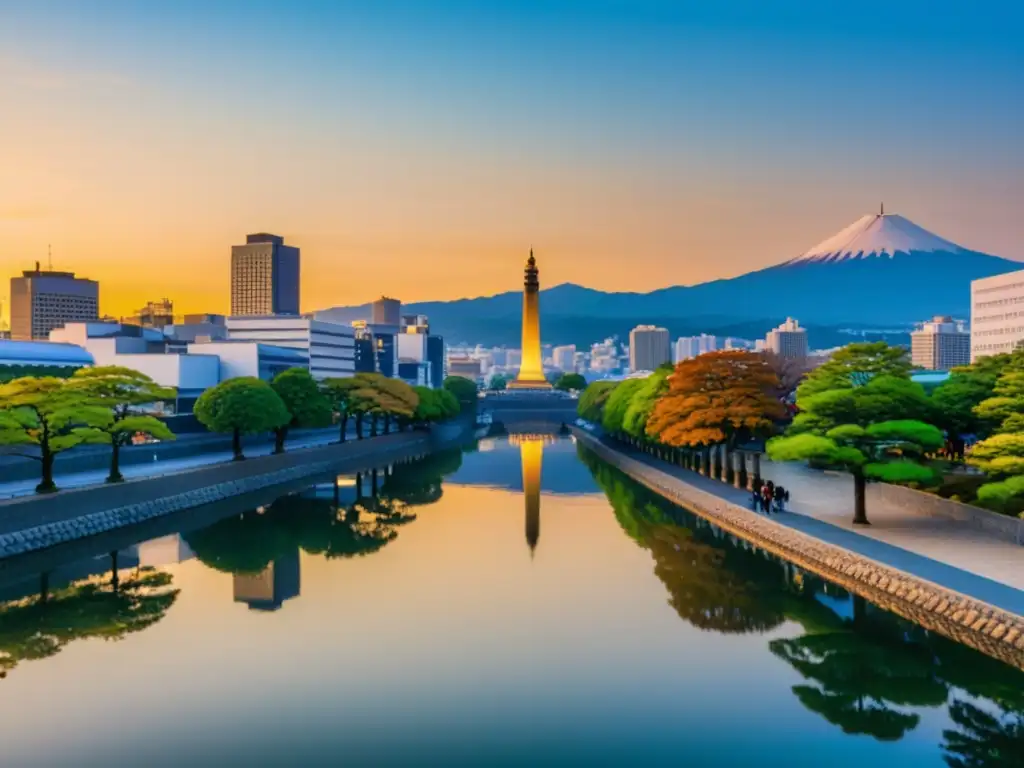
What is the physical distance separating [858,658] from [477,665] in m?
8.60

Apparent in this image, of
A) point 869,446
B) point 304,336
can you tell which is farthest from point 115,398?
point 304,336

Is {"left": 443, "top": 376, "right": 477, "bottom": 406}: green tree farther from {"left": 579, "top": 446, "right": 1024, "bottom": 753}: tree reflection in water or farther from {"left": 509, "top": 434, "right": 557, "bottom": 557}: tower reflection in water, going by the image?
{"left": 579, "top": 446, "right": 1024, "bottom": 753}: tree reflection in water

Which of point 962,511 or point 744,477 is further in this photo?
point 744,477

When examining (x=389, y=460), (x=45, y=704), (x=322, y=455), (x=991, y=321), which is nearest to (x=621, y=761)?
(x=45, y=704)

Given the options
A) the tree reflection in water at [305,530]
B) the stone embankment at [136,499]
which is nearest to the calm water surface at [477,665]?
the tree reflection in water at [305,530]

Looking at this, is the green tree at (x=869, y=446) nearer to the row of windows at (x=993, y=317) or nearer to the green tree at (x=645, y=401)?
the green tree at (x=645, y=401)

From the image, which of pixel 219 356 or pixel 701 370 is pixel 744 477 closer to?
pixel 701 370

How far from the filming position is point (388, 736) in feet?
58.0

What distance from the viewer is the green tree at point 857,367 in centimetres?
4159

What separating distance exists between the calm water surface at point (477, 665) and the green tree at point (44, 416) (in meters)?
6.00

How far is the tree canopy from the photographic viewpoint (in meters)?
49.9

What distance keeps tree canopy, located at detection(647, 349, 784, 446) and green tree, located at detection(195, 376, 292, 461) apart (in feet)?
75.5

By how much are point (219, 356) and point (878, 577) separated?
3364 inches

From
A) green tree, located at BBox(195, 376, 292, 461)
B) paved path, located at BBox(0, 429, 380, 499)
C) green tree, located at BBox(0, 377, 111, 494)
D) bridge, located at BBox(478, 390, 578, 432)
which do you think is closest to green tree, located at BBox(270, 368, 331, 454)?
paved path, located at BBox(0, 429, 380, 499)
